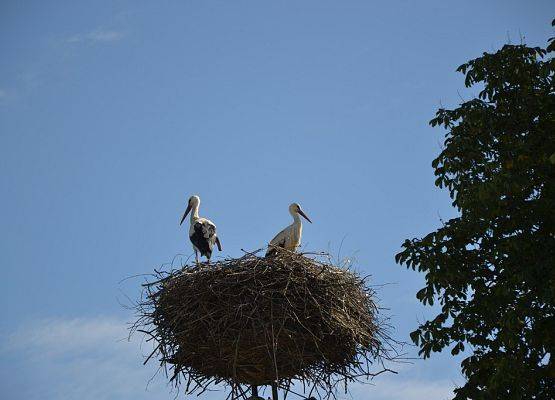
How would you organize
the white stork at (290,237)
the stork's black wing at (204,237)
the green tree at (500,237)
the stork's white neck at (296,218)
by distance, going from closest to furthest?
the green tree at (500,237)
the white stork at (290,237)
the stork's white neck at (296,218)
the stork's black wing at (204,237)

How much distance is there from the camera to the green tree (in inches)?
434

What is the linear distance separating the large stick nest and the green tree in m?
1.02

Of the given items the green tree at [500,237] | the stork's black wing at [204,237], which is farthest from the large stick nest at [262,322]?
the stork's black wing at [204,237]

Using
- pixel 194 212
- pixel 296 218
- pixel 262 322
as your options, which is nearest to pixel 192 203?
pixel 194 212

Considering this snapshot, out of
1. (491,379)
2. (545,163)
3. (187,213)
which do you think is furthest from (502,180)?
(187,213)

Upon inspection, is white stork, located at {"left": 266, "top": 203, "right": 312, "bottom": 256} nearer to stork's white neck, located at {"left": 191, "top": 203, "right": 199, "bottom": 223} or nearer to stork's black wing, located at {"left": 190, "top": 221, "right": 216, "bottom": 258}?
stork's black wing, located at {"left": 190, "top": 221, "right": 216, "bottom": 258}

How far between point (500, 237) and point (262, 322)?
3105mm

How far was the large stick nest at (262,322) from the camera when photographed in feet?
39.0

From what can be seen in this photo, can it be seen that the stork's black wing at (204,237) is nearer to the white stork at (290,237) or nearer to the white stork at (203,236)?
the white stork at (203,236)

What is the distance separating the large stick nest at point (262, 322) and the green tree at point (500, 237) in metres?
1.02

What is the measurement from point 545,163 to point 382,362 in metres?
3.15

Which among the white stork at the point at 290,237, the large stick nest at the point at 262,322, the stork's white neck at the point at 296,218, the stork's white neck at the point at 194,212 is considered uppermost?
the stork's white neck at the point at 194,212

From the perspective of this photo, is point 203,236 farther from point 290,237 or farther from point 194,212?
point 290,237

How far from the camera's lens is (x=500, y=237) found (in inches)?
480
